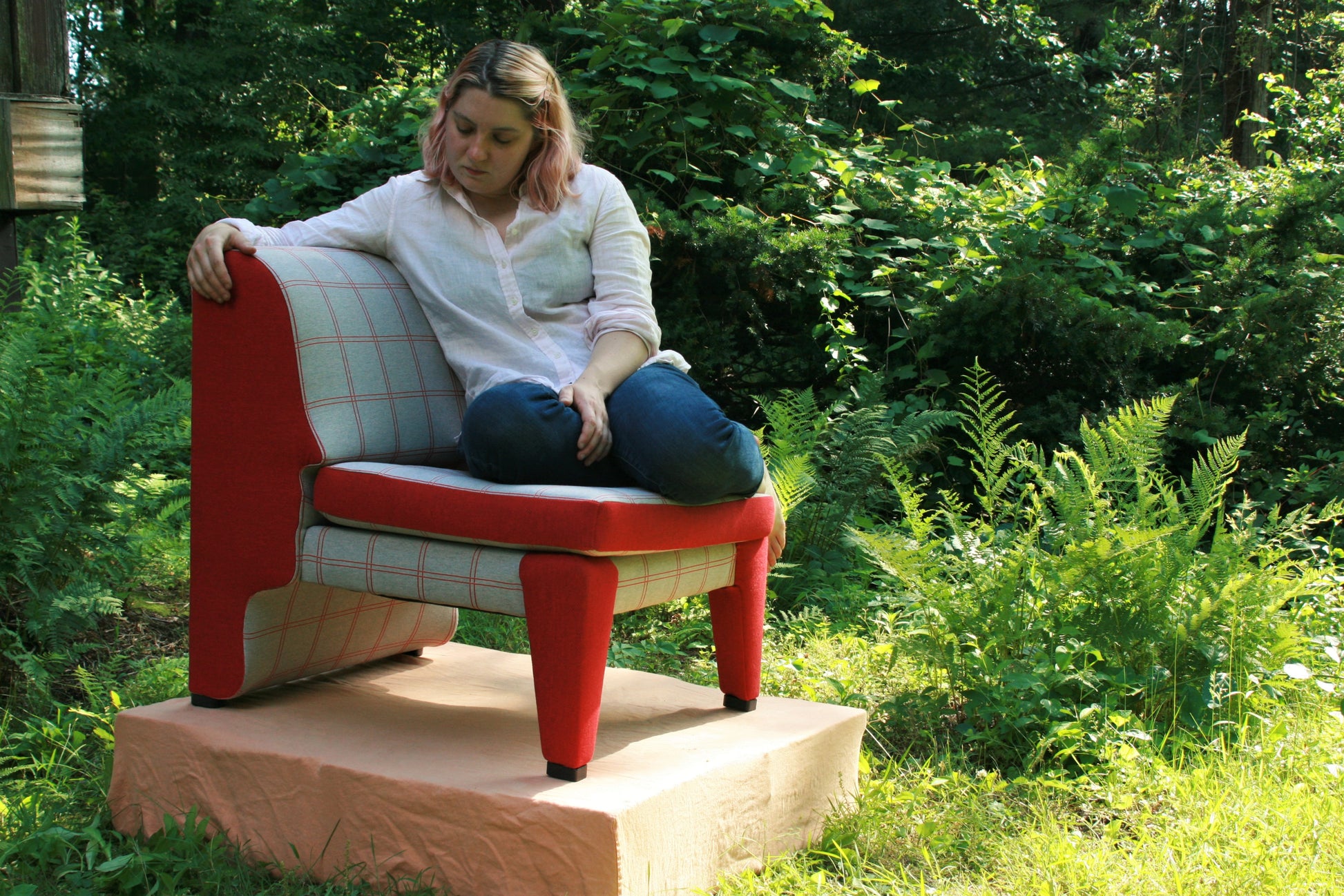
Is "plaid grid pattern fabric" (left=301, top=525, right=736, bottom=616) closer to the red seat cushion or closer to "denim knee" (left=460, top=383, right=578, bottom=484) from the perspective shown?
the red seat cushion

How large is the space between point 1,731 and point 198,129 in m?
9.95

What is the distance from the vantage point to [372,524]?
2.04m

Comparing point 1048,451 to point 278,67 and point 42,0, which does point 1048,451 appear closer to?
point 42,0

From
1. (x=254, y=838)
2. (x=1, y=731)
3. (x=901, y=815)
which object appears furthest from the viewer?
(x=1, y=731)

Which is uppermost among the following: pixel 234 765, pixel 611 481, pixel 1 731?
pixel 611 481

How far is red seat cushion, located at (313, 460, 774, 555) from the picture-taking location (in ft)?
6.00

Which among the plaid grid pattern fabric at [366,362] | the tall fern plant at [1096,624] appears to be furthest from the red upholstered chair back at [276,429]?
the tall fern plant at [1096,624]

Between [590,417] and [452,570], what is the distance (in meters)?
0.38

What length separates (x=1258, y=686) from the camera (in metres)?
2.63

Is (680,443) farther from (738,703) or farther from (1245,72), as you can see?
(1245,72)

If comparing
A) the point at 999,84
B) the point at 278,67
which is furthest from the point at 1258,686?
the point at 999,84

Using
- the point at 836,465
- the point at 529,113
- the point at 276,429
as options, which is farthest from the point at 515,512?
the point at 836,465

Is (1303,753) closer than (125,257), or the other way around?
(1303,753)

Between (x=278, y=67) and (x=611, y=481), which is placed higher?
(x=278, y=67)
